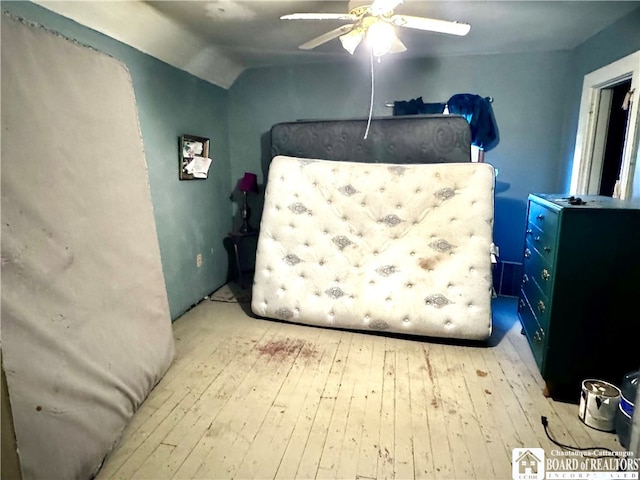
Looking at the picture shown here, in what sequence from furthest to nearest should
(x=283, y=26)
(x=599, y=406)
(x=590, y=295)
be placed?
(x=283, y=26), (x=590, y=295), (x=599, y=406)

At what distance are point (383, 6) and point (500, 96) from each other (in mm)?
1975

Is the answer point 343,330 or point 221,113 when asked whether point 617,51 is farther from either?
point 221,113

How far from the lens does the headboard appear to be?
3.10 metres

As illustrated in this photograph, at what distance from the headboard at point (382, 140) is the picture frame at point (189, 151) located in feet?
2.08

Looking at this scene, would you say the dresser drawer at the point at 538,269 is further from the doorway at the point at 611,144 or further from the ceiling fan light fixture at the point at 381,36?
the ceiling fan light fixture at the point at 381,36

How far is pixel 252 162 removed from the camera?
4.03 meters

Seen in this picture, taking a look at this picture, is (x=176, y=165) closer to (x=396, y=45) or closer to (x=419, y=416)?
(x=396, y=45)

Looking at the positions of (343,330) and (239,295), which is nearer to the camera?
(343,330)

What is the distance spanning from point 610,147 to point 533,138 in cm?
61

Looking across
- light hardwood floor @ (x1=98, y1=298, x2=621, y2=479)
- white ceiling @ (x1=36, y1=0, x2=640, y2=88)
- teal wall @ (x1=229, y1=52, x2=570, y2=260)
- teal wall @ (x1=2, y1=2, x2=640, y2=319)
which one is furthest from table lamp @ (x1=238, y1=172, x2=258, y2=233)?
light hardwood floor @ (x1=98, y1=298, x2=621, y2=479)

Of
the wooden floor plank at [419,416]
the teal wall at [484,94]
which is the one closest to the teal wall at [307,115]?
the teal wall at [484,94]

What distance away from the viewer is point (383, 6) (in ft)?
6.35

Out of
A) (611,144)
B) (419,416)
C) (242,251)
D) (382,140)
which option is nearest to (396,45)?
(382,140)

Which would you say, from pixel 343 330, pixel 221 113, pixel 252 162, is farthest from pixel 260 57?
pixel 343 330
